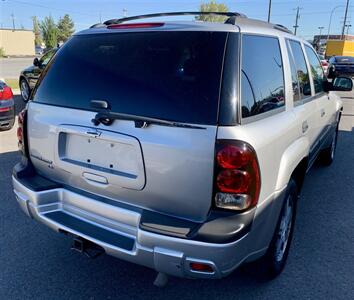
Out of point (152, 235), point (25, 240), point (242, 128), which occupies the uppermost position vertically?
point (242, 128)

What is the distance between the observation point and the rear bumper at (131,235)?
1980 mm

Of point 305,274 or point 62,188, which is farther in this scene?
point 305,274

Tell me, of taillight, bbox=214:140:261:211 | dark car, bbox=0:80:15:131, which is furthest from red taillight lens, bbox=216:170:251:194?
dark car, bbox=0:80:15:131

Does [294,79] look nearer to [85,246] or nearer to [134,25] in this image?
[134,25]

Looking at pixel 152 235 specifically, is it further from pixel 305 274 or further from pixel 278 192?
pixel 305 274

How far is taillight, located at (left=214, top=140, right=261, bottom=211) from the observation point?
1965 millimetres

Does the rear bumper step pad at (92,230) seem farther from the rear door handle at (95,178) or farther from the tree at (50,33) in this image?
the tree at (50,33)

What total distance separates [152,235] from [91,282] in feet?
3.52

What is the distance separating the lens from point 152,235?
2.04 metres

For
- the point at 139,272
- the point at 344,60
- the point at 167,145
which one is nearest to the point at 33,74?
the point at 139,272

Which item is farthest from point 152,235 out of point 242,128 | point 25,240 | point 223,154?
point 25,240

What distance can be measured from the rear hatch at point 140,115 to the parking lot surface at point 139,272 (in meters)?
0.83

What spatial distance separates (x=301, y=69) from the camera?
3.37 m

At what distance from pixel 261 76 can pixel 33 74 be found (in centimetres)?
998
